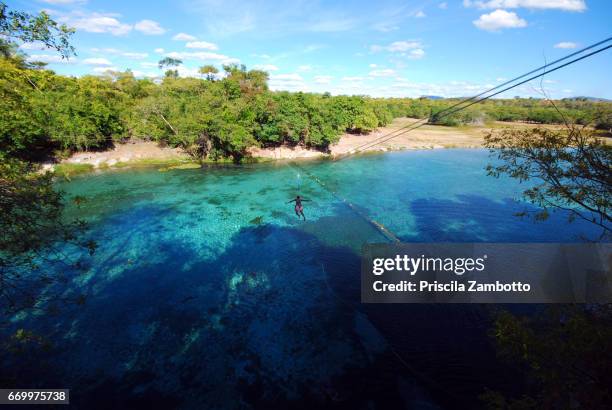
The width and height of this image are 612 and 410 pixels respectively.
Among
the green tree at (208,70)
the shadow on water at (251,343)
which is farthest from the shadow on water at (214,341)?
the green tree at (208,70)

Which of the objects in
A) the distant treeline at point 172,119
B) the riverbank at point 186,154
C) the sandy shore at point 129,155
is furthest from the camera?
the sandy shore at point 129,155

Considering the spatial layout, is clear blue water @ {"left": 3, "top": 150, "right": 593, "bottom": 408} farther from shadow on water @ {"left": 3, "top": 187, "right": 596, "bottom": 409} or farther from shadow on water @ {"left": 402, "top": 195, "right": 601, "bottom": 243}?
shadow on water @ {"left": 402, "top": 195, "right": 601, "bottom": 243}

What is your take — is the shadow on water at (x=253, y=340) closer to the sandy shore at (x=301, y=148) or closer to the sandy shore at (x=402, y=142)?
the sandy shore at (x=301, y=148)

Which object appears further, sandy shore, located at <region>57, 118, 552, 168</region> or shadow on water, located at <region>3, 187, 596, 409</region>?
sandy shore, located at <region>57, 118, 552, 168</region>

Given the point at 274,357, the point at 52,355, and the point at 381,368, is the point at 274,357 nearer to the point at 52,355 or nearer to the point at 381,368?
the point at 381,368

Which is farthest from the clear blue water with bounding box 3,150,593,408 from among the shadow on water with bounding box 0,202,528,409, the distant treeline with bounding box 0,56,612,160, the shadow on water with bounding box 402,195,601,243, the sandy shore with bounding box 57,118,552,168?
the sandy shore with bounding box 57,118,552,168

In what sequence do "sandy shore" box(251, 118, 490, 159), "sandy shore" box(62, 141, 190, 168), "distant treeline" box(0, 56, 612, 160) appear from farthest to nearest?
"sandy shore" box(251, 118, 490, 159) → "sandy shore" box(62, 141, 190, 168) → "distant treeline" box(0, 56, 612, 160)

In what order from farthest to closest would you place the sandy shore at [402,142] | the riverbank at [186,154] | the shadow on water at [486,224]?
the sandy shore at [402,142] < the riverbank at [186,154] < the shadow on water at [486,224]

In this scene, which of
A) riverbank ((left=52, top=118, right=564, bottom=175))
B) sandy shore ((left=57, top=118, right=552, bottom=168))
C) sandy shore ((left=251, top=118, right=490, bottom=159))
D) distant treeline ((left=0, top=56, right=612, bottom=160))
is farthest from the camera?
sandy shore ((left=251, top=118, right=490, bottom=159))
